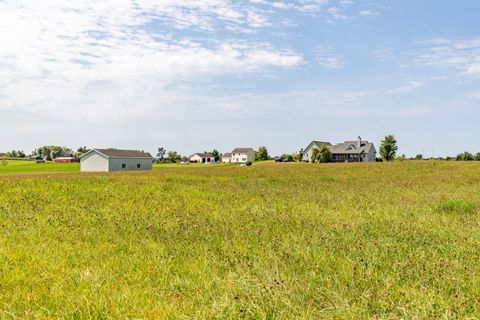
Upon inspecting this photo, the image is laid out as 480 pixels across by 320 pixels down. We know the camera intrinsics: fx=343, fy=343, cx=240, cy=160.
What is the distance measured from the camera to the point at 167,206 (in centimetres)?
1241

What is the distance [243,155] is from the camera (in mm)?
172250

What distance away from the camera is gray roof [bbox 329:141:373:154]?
120 metres

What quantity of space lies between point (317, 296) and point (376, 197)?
11.0 m

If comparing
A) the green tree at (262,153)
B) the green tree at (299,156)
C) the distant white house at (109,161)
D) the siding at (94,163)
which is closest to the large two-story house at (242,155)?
the green tree at (262,153)

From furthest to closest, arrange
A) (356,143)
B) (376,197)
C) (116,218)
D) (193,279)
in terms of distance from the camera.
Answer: (356,143) → (376,197) → (116,218) → (193,279)

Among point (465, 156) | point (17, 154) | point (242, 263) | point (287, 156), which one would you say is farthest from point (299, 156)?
point (17, 154)

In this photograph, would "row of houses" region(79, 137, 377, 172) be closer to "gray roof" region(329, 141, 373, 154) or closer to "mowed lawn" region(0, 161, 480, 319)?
"gray roof" region(329, 141, 373, 154)

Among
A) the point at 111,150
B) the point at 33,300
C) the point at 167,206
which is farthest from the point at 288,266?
the point at 111,150

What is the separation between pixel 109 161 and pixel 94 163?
4.68m

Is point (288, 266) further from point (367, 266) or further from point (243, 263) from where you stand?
point (367, 266)

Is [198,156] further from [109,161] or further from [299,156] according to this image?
[109,161]

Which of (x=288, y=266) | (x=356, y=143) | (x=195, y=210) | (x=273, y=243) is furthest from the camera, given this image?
(x=356, y=143)

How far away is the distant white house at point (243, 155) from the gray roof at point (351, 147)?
53920mm

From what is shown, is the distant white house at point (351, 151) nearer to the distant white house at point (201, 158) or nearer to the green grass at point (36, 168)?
the distant white house at point (201, 158)
